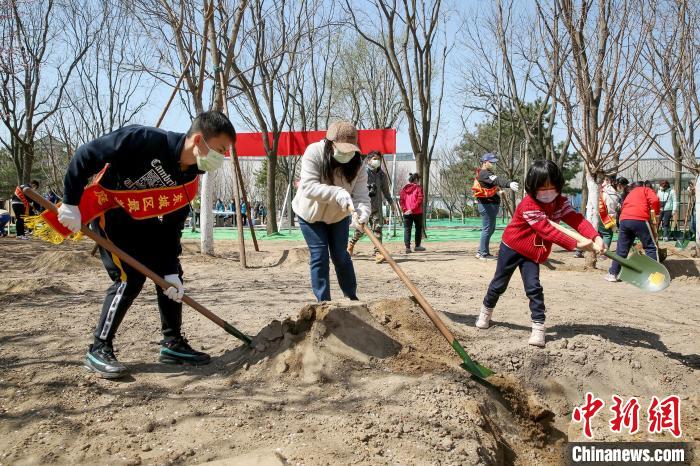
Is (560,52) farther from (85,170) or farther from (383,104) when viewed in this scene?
(383,104)

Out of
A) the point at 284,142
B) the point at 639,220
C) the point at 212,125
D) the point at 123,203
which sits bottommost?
the point at 639,220

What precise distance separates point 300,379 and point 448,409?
31.4 inches

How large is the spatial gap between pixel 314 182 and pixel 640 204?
17.0 feet

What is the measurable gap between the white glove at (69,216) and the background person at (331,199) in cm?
135

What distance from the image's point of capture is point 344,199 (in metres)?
3.50

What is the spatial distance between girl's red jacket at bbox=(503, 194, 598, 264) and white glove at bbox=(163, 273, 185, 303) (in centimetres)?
222

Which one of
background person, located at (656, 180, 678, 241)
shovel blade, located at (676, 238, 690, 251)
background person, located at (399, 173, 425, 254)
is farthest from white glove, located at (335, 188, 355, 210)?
background person, located at (656, 180, 678, 241)

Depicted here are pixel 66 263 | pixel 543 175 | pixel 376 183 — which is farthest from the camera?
pixel 376 183

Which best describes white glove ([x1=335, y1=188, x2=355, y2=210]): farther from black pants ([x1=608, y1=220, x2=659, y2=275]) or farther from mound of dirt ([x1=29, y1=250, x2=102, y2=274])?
mound of dirt ([x1=29, y1=250, x2=102, y2=274])

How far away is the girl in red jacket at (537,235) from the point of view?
3697 millimetres

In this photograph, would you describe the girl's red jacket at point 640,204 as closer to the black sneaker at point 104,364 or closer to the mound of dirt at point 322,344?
the mound of dirt at point 322,344

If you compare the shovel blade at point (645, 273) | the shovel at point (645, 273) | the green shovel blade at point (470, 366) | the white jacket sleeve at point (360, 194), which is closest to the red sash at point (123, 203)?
the white jacket sleeve at point (360, 194)

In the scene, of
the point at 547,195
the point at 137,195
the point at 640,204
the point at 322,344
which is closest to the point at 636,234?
the point at 640,204

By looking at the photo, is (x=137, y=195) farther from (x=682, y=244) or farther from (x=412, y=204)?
(x=682, y=244)
